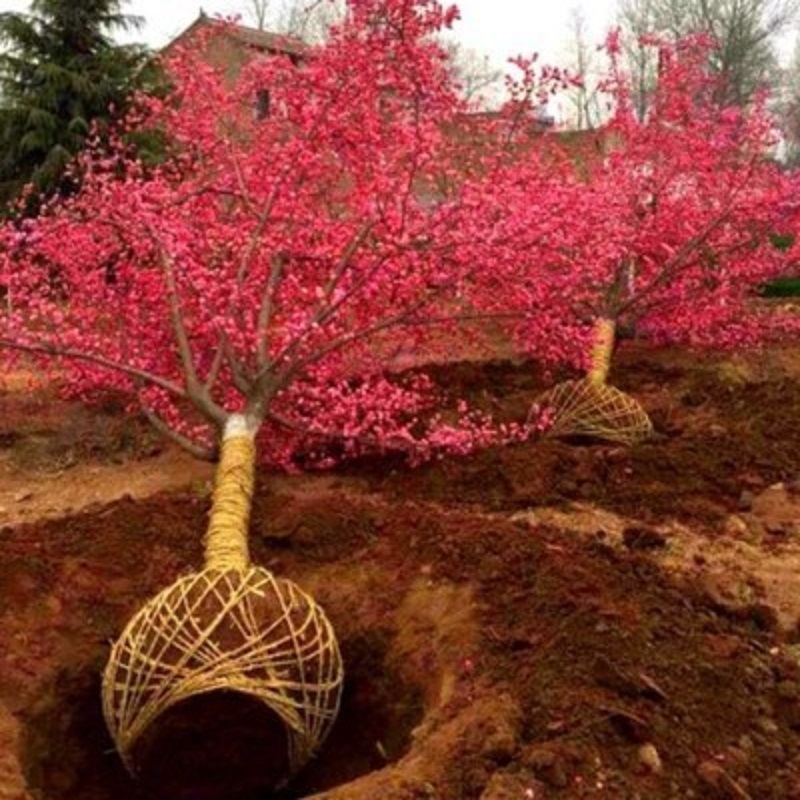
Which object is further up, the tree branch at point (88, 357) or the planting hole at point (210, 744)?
the tree branch at point (88, 357)

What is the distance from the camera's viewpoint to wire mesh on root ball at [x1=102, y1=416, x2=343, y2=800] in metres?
3.43

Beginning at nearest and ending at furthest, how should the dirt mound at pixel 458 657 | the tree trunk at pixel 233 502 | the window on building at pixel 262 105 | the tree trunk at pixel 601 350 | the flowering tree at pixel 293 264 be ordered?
the dirt mound at pixel 458 657
the tree trunk at pixel 233 502
the flowering tree at pixel 293 264
the tree trunk at pixel 601 350
the window on building at pixel 262 105

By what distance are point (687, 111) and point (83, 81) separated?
8.97 m

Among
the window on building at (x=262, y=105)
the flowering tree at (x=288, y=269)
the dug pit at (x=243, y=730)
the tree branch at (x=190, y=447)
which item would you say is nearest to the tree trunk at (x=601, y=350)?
the flowering tree at (x=288, y=269)

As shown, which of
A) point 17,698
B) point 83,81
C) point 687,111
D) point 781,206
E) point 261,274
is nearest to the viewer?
point 17,698

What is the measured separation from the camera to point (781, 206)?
8.14 m

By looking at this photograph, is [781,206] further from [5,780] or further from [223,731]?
[5,780]

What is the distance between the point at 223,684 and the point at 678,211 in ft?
20.6

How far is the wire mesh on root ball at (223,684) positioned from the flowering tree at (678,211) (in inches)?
135

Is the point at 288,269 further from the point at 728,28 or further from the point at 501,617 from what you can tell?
the point at 728,28

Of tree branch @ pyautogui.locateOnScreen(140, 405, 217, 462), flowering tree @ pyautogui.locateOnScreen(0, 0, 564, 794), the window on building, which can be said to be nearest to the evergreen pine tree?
the window on building

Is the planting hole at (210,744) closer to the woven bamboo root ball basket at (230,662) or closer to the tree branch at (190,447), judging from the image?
the woven bamboo root ball basket at (230,662)

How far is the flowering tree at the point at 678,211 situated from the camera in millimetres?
7555

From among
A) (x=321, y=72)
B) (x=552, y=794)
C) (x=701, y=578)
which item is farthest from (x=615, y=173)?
(x=552, y=794)
